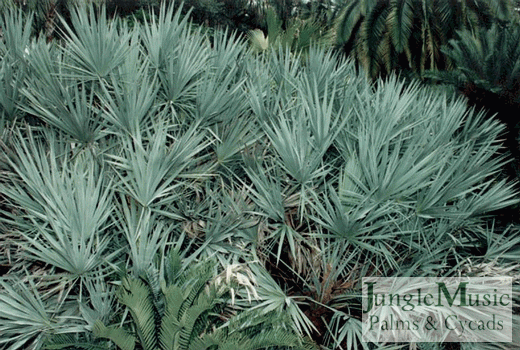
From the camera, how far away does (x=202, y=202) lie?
3.98 metres

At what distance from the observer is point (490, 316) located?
3.80m

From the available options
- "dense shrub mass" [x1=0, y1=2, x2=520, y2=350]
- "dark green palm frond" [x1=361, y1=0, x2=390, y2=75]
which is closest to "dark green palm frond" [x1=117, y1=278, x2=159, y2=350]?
"dense shrub mass" [x1=0, y1=2, x2=520, y2=350]

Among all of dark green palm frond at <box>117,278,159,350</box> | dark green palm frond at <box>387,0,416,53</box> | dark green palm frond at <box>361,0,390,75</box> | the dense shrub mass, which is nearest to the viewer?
dark green palm frond at <box>117,278,159,350</box>

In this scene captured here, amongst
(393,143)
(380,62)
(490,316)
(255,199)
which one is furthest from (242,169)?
(380,62)

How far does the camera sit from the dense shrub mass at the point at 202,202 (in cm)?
341

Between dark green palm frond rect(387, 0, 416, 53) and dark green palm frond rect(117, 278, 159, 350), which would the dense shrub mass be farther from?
dark green palm frond rect(387, 0, 416, 53)

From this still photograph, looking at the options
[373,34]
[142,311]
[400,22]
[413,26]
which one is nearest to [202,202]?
[142,311]

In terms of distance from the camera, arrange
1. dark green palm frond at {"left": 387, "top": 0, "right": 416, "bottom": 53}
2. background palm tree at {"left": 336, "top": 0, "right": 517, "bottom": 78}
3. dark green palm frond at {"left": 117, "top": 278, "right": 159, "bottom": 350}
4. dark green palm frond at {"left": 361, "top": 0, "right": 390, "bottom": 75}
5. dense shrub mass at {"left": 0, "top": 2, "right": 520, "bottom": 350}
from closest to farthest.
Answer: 1. dark green palm frond at {"left": 117, "top": 278, "right": 159, "bottom": 350}
2. dense shrub mass at {"left": 0, "top": 2, "right": 520, "bottom": 350}
3. dark green palm frond at {"left": 387, "top": 0, "right": 416, "bottom": 53}
4. background palm tree at {"left": 336, "top": 0, "right": 517, "bottom": 78}
5. dark green palm frond at {"left": 361, "top": 0, "right": 390, "bottom": 75}

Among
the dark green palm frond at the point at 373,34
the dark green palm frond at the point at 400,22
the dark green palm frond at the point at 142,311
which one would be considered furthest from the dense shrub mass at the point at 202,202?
the dark green palm frond at the point at 373,34

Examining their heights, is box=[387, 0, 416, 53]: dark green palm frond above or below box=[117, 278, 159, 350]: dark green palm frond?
above

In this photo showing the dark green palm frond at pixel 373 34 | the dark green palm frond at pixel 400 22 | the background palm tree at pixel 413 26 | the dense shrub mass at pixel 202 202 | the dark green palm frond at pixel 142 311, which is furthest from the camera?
the dark green palm frond at pixel 373 34

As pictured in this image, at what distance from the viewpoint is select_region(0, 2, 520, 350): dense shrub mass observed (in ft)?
11.2

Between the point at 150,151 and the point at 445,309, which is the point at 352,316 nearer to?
the point at 445,309

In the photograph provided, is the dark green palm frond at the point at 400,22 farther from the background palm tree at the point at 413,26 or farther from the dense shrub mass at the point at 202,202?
the dense shrub mass at the point at 202,202
